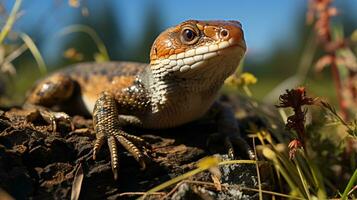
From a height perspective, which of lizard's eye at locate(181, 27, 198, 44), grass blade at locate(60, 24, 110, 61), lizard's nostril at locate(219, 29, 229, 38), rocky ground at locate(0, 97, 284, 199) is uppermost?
grass blade at locate(60, 24, 110, 61)

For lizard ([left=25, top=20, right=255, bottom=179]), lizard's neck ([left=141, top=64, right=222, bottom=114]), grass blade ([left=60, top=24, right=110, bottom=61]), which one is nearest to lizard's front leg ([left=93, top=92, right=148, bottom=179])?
lizard ([left=25, top=20, right=255, bottom=179])

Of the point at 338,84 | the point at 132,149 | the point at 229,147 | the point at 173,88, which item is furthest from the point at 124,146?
the point at 338,84

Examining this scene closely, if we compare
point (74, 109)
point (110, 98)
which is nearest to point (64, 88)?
point (74, 109)

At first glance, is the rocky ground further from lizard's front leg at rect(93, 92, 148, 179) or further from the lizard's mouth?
the lizard's mouth

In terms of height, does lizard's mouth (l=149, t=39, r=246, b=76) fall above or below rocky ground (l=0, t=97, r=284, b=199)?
above

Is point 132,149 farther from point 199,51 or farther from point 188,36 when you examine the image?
point 188,36

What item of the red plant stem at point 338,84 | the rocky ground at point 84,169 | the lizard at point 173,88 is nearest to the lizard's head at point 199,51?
the lizard at point 173,88

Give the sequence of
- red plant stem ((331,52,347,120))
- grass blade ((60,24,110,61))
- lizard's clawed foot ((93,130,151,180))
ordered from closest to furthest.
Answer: lizard's clawed foot ((93,130,151,180)) → red plant stem ((331,52,347,120)) → grass blade ((60,24,110,61))
